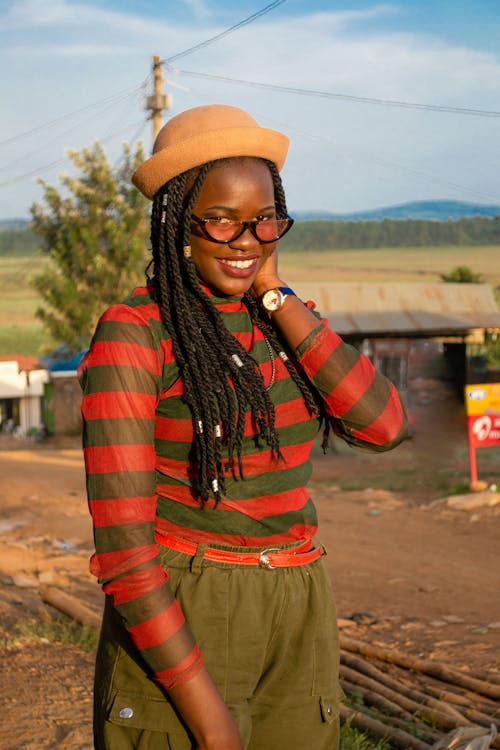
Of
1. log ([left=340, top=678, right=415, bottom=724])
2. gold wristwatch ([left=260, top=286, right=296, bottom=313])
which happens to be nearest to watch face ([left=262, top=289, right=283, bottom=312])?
gold wristwatch ([left=260, top=286, right=296, bottom=313])

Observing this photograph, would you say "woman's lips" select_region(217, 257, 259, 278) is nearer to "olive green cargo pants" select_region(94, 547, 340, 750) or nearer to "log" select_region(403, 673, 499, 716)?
"olive green cargo pants" select_region(94, 547, 340, 750)

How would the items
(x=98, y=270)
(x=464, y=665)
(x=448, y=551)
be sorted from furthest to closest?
1. (x=98, y=270)
2. (x=448, y=551)
3. (x=464, y=665)

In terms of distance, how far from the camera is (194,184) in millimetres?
1857

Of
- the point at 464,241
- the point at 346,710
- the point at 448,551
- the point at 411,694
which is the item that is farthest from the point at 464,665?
the point at 464,241

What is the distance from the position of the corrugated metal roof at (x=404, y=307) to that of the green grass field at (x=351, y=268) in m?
23.2

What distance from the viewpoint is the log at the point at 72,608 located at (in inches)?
203

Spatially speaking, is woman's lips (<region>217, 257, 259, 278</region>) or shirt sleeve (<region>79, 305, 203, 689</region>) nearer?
shirt sleeve (<region>79, 305, 203, 689</region>)

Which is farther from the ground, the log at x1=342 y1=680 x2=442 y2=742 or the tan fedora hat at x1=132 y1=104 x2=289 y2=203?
the tan fedora hat at x1=132 y1=104 x2=289 y2=203

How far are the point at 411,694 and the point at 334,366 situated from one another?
3219 millimetres

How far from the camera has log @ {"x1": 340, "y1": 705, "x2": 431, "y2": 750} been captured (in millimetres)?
3862

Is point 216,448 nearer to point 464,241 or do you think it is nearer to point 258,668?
point 258,668

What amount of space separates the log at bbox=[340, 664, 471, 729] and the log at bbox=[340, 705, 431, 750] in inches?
12.2

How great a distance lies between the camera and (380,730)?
3.97 metres

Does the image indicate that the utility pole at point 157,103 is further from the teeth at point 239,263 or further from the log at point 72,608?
the teeth at point 239,263
